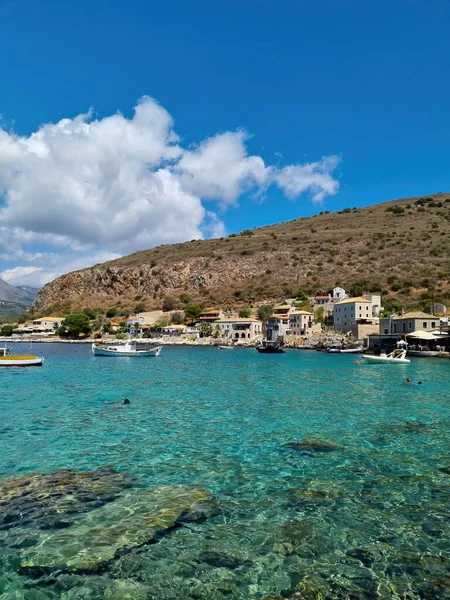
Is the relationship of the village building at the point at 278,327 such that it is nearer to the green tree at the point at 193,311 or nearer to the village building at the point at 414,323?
the village building at the point at 414,323

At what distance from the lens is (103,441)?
13.1 meters

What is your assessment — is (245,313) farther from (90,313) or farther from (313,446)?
(313,446)

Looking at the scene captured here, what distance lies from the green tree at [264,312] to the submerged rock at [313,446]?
73.7 m

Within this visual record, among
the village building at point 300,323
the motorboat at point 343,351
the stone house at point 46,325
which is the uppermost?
the village building at point 300,323

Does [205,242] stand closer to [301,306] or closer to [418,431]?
[301,306]

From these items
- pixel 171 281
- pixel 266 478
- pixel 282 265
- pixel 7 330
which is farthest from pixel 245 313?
pixel 266 478

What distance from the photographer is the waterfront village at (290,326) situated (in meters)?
60.6

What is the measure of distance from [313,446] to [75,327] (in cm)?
9414

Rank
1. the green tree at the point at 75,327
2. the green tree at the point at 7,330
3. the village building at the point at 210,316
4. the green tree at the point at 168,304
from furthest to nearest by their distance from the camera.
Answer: the green tree at the point at 7,330 → the green tree at the point at 168,304 → the green tree at the point at 75,327 → the village building at the point at 210,316

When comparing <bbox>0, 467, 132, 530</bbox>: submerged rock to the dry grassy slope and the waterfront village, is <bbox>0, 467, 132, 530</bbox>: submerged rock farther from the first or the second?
the dry grassy slope

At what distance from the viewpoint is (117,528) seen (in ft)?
23.7

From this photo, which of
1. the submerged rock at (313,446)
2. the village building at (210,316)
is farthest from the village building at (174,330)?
the submerged rock at (313,446)

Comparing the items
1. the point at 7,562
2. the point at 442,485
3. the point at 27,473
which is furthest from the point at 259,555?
the point at 27,473

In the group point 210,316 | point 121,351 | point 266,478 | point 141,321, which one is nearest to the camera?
point 266,478
